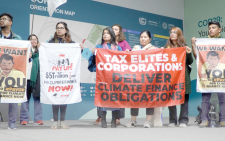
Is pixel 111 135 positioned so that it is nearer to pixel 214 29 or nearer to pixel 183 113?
pixel 183 113

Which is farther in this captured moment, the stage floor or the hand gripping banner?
the hand gripping banner

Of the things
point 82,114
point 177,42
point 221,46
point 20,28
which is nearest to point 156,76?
point 177,42

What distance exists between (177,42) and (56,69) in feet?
5.85

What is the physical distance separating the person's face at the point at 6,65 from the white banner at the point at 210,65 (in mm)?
2555

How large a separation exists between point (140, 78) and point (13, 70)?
66.7 inches

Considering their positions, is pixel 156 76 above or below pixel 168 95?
above

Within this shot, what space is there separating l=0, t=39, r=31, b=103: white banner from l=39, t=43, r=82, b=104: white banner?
0.81 ft

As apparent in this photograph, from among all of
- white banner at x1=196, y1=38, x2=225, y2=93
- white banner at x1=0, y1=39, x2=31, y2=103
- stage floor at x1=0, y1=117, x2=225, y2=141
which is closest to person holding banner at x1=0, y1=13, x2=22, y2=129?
white banner at x1=0, y1=39, x2=31, y2=103

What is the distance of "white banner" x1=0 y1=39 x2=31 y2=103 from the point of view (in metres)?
3.47

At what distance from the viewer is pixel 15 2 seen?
5.29 meters

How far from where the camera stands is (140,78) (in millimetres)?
3846

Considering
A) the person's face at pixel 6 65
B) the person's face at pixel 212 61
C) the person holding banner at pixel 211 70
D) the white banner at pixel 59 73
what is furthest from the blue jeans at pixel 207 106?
the person's face at pixel 6 65

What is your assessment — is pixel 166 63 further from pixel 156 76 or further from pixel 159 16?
pixel 159 16

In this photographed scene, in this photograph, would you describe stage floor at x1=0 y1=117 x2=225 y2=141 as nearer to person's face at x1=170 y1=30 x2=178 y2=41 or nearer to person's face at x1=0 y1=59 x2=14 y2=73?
person's face at x1=0 y1=59 x2=14 y2=73
